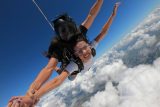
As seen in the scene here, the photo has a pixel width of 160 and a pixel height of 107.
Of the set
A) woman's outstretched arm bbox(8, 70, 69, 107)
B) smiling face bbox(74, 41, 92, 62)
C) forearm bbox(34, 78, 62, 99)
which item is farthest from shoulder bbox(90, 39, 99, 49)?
forearm bbox(34, 78, 62, 99)

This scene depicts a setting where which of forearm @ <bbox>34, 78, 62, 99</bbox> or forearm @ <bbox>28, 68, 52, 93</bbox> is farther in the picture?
forearm @ <bbox>28, 68, 52, 93</bbox>

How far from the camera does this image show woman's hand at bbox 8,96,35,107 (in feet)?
10.3

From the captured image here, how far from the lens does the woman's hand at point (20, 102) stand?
3132 millimetres

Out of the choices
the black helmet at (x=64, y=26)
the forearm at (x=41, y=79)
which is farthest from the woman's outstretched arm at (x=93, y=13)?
the forearm at (x=41, y=79)

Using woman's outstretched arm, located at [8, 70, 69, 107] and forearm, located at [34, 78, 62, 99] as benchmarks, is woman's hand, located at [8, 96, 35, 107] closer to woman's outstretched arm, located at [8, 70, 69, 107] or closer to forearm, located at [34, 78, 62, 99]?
woman's outstretched arm, located at [8, 70, 69, 107]

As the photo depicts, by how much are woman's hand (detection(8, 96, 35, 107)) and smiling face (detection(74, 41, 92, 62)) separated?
7.08 ft

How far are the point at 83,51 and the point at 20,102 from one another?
2.52 metres

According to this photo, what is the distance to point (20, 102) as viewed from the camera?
3.19 meters

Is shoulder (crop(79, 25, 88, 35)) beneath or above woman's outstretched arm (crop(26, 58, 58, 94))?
above

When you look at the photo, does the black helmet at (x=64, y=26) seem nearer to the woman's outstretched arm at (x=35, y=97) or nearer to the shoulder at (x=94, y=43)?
the woman's outstretched arm at (x=35, y=97)

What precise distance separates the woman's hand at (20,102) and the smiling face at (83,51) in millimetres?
2158

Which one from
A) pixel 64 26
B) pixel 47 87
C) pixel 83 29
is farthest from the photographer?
pixel 83 29

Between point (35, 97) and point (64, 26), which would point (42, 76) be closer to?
point (35, 97)

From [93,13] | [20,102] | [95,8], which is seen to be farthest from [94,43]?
[20,102]
